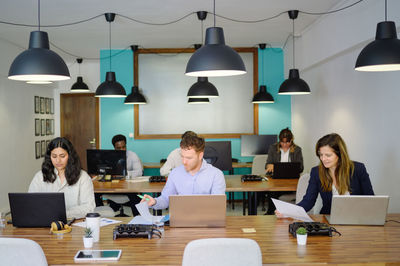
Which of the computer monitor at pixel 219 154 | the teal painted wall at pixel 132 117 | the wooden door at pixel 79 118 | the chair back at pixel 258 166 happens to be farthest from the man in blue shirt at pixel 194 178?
the wooden door at pixel 79 118

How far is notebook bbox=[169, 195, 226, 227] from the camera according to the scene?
2.72 metres

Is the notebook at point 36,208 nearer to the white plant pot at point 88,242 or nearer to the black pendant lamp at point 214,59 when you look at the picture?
the white plant pot at point 88,242

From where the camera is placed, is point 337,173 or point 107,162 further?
point 107,162

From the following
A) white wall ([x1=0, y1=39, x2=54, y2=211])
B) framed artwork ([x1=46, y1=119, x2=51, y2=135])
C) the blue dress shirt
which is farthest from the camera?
framed artwork ([x1=46, y1=119, x2=51, y2=135])

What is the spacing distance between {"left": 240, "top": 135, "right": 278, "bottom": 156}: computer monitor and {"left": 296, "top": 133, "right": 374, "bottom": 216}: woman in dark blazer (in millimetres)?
4190

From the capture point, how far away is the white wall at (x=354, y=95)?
4.17 m

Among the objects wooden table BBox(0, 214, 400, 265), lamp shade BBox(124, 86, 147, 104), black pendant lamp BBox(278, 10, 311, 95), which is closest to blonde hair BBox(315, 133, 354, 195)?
wooden table BBox(0, 214, 400, 265)

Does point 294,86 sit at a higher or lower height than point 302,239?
higher

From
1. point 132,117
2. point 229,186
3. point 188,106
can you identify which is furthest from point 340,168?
point 132,117

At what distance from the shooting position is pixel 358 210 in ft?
9.23

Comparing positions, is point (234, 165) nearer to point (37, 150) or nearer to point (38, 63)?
point (37, 150)

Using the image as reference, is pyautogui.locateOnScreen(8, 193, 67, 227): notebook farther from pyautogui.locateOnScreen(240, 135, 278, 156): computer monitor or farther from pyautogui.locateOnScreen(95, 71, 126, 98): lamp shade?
pyautogui.locateOnScreen(240, 135, 278, 156): computer monitor

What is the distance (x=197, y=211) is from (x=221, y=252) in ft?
2.82

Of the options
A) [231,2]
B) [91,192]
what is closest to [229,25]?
[231,2]
